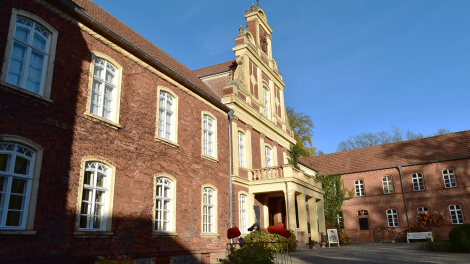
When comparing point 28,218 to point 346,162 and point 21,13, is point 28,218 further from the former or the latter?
point 346,162

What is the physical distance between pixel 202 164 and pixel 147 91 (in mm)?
4073

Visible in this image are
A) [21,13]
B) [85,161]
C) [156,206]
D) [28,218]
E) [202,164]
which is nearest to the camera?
[28,218]

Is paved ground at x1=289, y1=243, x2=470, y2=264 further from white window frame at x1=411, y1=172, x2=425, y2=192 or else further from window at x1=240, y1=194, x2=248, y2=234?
white window frame at x1=411, y1=172, x2=425, y2=192

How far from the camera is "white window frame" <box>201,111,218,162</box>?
14564 millimetres

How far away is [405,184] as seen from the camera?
30391 mm

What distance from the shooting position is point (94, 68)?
31.5ft

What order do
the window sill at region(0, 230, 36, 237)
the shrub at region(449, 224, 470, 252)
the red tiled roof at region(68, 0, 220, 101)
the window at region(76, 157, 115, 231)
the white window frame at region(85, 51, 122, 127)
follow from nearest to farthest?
the window sill at region(0, 230, 36, 237), the window at region(76, 157, 115, 231), the white window frame at region(85, 51, 122, 127), the red tiled roof at region(68, 0, 220, 101), the shrub at region(449, 224, 470, 252)

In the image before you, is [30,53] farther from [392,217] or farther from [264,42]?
[392,217]

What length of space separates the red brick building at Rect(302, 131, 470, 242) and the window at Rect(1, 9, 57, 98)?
30.3m

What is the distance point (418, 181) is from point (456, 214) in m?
3.81

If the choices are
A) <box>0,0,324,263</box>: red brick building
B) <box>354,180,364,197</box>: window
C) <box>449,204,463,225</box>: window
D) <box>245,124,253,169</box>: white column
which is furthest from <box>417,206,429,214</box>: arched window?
<box>245,124,253,169</box>: white column

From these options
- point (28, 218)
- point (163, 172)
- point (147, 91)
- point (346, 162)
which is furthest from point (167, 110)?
point (346, 162)

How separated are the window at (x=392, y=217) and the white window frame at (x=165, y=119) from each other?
995 inches

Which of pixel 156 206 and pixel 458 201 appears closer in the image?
pixel 156 206
